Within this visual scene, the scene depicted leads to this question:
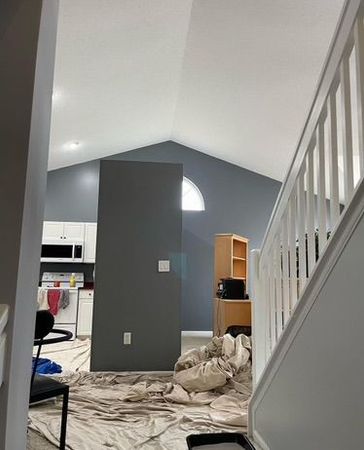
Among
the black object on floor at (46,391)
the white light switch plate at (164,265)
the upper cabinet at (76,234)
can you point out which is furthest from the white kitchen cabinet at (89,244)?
the black object on floor at (46,391)

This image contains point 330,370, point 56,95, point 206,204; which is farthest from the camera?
point 206,204

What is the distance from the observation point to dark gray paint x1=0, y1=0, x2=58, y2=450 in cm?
90

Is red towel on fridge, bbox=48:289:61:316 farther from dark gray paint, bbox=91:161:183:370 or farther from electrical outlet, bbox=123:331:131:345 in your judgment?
electrical outlet, bbox=123:331:131:345

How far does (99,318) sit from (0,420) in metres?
2.85

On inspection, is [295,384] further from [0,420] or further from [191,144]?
[191,144]

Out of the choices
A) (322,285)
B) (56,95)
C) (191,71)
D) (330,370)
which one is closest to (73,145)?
(56,95)

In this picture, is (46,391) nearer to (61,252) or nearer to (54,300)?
(54,300)

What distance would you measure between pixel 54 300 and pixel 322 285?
5.02m

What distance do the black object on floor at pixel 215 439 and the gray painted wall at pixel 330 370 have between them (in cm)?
29

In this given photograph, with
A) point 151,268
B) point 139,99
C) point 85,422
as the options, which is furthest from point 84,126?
point 85,422

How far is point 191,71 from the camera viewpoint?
4516 millimetres

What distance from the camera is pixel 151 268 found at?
3785 millimetres

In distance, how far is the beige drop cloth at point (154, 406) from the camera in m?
2.20

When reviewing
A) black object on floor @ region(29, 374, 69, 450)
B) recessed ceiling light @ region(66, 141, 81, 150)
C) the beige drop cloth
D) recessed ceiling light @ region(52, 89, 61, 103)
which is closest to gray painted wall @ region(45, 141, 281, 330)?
recessed ceiling light @ region(66, 141, 81, 150)
